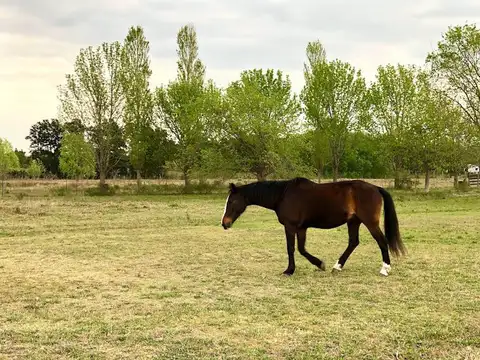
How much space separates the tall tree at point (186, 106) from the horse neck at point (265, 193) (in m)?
30.6

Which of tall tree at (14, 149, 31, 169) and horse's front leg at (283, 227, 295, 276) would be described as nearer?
horse's front leg at (283, 227, 295, 276)

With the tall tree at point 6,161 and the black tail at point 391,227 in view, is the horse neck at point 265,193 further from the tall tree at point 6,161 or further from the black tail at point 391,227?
the tall tree at point 6,161

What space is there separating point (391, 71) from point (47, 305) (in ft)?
137

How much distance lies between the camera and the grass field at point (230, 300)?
4988 millimetres

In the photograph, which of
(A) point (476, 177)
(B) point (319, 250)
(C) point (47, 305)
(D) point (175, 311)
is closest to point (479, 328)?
(D) point (175, 311)

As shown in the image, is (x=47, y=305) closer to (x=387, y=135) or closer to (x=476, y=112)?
(x=476, y=112)

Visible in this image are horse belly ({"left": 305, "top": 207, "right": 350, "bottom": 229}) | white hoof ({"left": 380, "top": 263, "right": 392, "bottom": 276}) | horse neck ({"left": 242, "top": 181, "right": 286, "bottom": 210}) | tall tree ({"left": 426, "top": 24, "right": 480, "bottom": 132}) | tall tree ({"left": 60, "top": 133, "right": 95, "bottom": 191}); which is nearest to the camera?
white hoof ({"left": 380, "top": 263, "right": 392, "bottom": 276})

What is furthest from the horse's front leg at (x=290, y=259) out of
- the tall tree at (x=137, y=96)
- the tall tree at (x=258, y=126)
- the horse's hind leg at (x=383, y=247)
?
the tall tree at (x=137, y=96)

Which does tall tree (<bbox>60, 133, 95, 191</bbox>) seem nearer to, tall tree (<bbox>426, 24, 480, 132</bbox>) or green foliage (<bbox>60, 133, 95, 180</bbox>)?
green foliage (<bbox>60, 133, 95, 180</bbox>)

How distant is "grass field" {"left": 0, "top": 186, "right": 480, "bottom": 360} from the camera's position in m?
4.99

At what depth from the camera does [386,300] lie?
6.84 meters

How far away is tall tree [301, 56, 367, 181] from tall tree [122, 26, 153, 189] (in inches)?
571

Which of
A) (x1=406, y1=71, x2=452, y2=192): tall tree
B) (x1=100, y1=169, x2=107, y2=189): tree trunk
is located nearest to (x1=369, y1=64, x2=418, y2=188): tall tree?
(x1=406, y1=71, x2=452, y2=192): tall tree

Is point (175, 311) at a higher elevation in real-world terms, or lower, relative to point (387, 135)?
lower
